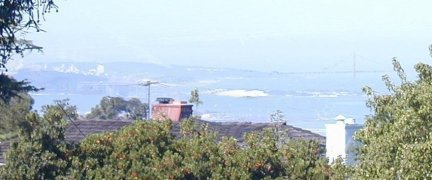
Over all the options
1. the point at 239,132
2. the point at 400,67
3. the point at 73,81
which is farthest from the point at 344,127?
the point at 73,81

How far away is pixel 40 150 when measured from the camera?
1822 cm

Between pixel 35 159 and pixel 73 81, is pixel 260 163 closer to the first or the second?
pixel 35 159

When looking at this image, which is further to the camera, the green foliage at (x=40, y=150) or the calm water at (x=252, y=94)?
the calm water at (x=252, y=94)

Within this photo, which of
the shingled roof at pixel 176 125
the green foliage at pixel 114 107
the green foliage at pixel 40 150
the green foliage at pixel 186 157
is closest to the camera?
the green foliage at pixel 186 157

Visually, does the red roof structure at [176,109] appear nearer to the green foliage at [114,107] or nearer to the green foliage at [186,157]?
the green foliage at [186,157]

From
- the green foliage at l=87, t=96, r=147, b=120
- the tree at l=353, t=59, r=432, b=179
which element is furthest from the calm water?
the tree at l=353, t=59, r=432, b=179

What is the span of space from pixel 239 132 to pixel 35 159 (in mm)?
15009

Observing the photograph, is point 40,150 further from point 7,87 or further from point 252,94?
point 252,94

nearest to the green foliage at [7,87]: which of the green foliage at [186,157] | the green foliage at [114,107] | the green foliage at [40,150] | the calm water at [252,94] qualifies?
the green foliage at [186,157]

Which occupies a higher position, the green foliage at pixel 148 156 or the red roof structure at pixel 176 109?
the red roof structure at pixel 176 109

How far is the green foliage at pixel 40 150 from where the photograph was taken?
58.9 ft

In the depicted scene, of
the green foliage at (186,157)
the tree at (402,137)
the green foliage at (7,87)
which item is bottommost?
the green foliage at (186,157)

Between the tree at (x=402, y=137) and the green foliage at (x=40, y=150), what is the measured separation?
17.9 feet

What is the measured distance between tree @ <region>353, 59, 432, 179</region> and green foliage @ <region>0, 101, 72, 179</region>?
5.44 meters
